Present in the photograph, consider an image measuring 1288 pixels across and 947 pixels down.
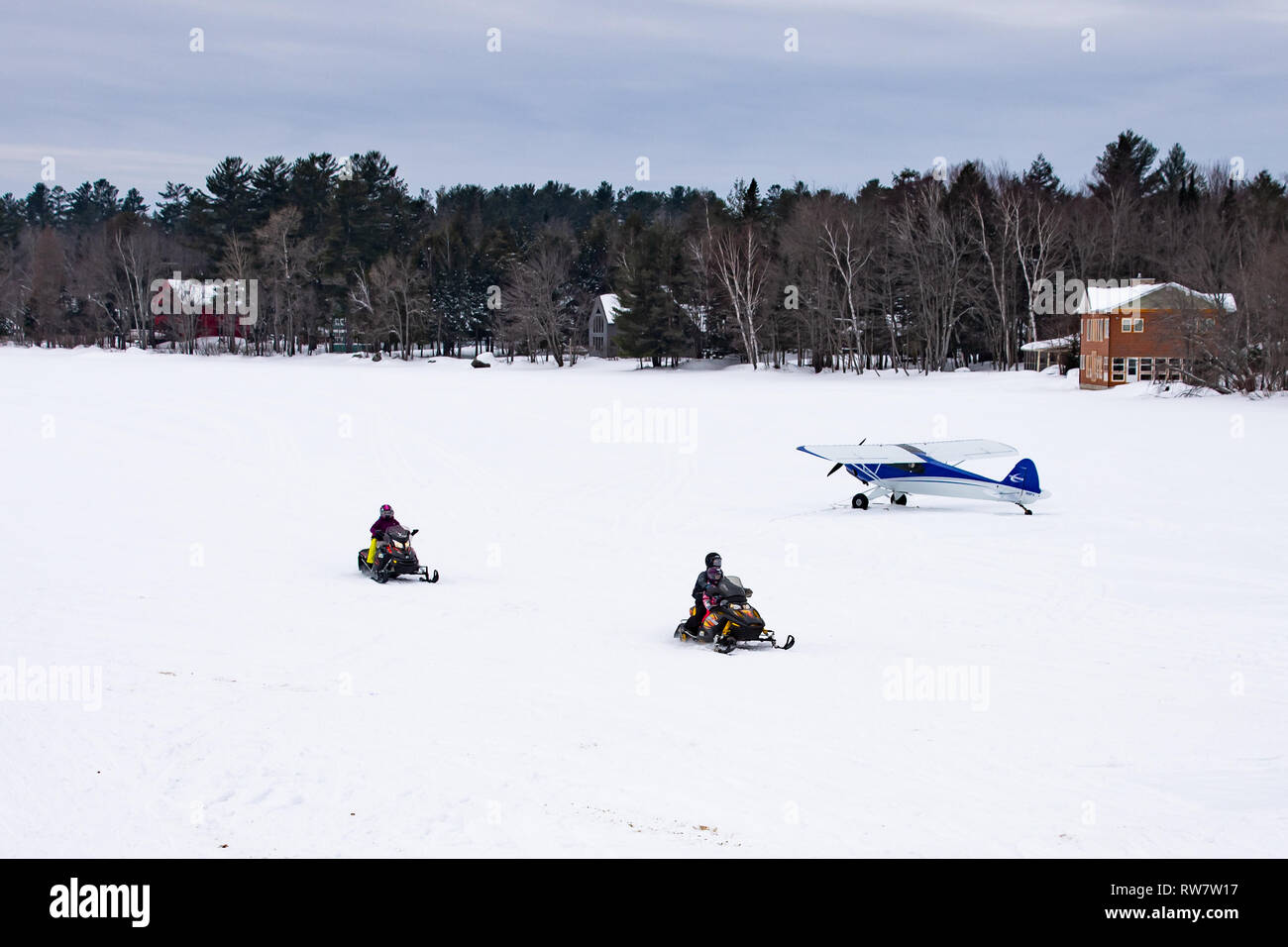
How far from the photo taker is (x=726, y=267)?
7969 centimetres

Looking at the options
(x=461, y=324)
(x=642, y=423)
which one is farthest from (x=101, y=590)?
(x=461, y=324)

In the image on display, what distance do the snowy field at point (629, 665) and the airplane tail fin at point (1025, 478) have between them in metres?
0.72

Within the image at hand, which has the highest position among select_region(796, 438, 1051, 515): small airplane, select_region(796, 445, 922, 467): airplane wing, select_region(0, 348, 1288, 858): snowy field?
select_region(796, 445, 922, 467): airplane wing

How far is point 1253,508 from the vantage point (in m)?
22.3

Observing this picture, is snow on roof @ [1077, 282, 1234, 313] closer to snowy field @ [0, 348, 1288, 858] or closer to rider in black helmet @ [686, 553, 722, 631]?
snowy field @ [0, 348, 1288, 858]

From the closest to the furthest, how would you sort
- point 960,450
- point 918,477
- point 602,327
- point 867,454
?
point 918,477
point 867,454
point 960,450
point 602,327

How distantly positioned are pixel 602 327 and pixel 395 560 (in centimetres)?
8924

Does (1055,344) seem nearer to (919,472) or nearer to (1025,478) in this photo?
(919,472)

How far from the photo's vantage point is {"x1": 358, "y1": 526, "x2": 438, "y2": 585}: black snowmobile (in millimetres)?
16391

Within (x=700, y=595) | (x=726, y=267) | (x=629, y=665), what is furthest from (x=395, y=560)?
(x=726, y=267)

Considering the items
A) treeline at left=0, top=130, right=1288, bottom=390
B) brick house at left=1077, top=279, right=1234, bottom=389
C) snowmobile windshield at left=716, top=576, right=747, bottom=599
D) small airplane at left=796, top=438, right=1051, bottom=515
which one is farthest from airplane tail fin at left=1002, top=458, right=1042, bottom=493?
brick house at left=1077, top=279, right=1234, bottom=389

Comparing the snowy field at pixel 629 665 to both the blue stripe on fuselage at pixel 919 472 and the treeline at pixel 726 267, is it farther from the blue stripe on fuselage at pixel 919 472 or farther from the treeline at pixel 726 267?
the treeline at pixel 726 267

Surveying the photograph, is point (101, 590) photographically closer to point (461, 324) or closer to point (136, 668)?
point (136, 668)
